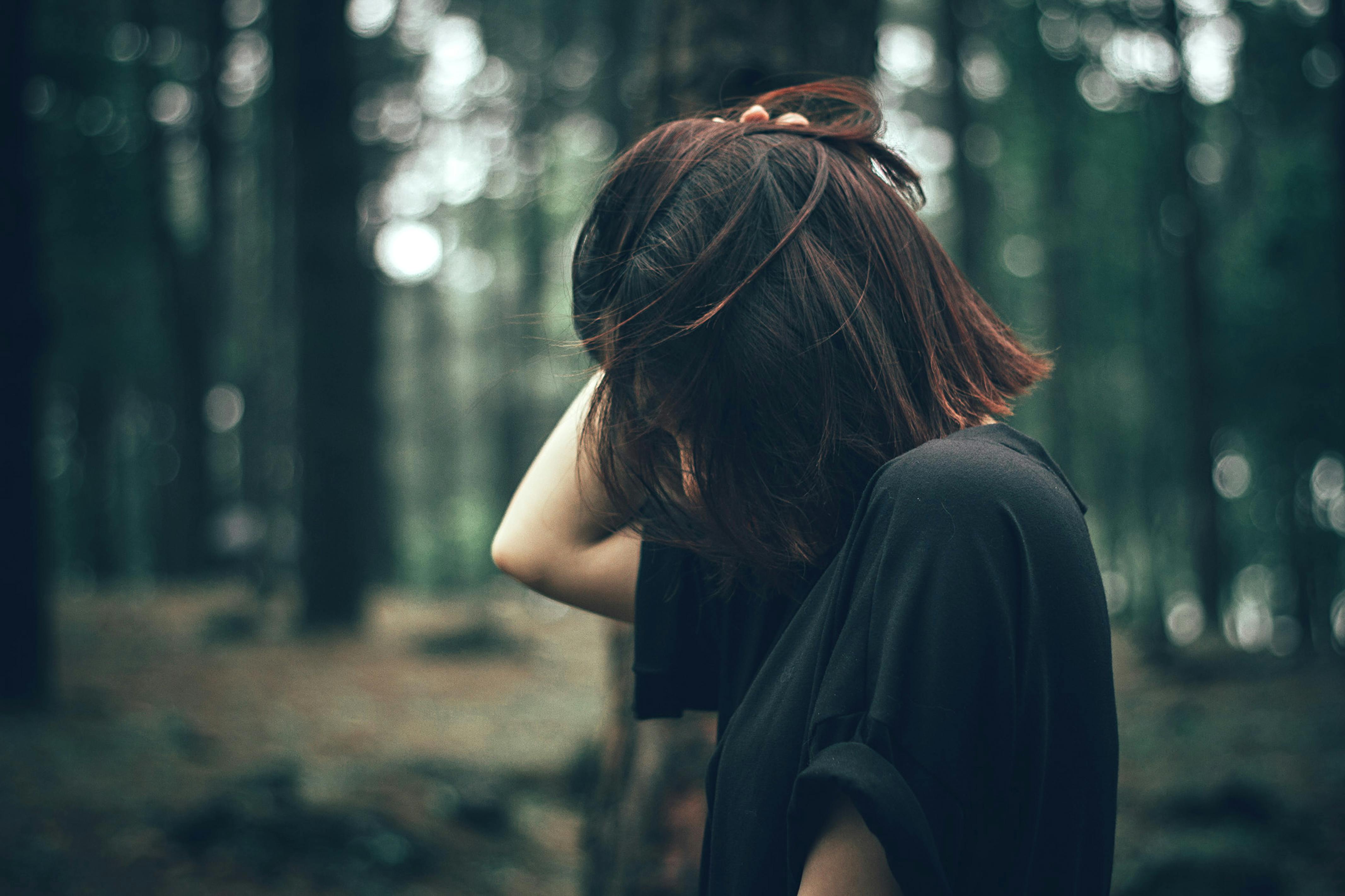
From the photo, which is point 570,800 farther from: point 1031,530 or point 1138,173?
point 1138,173

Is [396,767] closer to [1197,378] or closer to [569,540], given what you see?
[569,540]

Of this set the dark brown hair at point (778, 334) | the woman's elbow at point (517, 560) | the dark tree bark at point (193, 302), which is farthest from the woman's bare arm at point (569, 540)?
the dark tree bark at point (193, 302)

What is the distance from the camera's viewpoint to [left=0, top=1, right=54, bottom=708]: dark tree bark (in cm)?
592

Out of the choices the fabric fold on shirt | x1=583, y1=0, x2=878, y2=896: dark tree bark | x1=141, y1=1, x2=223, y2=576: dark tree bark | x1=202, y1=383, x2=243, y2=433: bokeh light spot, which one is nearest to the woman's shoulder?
the fabric fold on shirt

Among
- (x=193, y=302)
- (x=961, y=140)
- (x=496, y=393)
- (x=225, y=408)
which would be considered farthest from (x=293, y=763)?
(x=225, y=408)

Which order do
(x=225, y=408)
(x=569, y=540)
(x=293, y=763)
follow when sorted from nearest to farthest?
(x=569, y=540)
(x=293, y=763)
(x=225, y=408)

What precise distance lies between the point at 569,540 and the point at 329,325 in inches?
358

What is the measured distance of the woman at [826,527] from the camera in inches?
37.1

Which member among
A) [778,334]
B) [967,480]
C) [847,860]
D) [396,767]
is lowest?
[396,767]

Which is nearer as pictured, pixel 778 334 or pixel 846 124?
pixel 778 334

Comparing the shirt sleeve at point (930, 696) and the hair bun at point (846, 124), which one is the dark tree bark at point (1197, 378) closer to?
the hair bun at point (846, 124)

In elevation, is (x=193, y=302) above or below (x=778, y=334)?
below

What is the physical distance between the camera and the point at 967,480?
97 centimetres

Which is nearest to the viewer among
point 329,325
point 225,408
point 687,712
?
point 687,712
